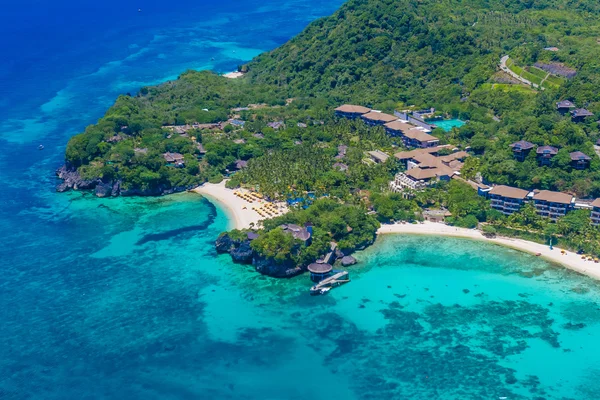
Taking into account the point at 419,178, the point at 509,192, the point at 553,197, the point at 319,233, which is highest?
the point at 419,178

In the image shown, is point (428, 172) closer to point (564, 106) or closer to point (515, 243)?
point (515, 243)

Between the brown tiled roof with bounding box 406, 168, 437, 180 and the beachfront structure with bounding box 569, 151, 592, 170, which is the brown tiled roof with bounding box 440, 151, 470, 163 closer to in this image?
the brown tiled roof with bounding box 406, 168, 437, 180

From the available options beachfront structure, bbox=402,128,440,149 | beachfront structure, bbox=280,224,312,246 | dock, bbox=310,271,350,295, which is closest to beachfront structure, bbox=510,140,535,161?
beachfront structure, bbox=402,128,440,149

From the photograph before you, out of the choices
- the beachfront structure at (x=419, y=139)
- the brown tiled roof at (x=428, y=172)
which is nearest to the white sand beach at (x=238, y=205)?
the brown tiled roof at (x=428, y=172)

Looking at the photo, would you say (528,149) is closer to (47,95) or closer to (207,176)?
(207,176)

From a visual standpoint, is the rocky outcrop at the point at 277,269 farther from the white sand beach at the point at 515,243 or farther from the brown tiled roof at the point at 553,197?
the brown tiled roof at the point at 553,197

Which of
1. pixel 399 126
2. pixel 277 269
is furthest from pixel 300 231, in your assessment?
pixel 399 126
